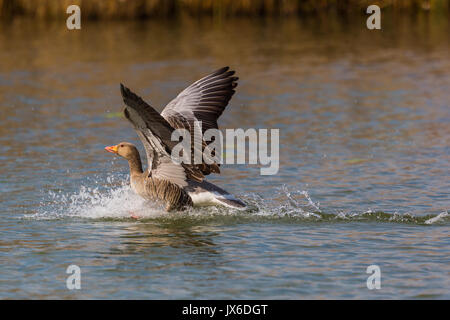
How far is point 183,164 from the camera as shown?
33.2 ft

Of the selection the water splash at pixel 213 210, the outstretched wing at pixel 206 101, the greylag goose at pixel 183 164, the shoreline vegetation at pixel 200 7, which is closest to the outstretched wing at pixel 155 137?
the greylag goose at pixel 183 164

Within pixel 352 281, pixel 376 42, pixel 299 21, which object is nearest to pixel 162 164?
pixel 352 281

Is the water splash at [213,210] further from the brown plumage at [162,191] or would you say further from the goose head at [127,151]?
the goose head at [127,151]

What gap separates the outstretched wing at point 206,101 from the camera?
10.5 metres

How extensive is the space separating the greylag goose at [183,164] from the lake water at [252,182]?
0.89 ft

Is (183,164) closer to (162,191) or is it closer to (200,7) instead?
(162,191)

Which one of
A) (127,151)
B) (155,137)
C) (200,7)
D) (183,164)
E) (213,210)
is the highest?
(200,7)

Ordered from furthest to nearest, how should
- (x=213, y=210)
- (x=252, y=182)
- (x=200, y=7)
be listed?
1. (x=200, y=7)
2. (x=252, y=182)
3. (x=213, y=210)

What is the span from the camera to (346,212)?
1036cm

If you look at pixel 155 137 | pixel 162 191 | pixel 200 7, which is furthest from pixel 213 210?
pixel 200 7

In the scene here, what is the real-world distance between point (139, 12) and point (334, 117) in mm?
16472

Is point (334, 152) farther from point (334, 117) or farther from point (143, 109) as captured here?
point (143, 109)

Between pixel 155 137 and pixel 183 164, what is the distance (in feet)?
2.78
